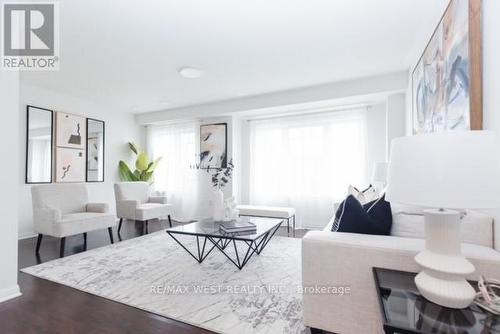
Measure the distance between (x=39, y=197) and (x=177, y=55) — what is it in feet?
7.90

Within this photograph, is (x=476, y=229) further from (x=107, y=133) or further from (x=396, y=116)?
(x=107, y=133)

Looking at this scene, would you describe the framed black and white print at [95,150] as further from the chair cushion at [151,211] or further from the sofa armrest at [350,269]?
the sofa armrest at [350,269]

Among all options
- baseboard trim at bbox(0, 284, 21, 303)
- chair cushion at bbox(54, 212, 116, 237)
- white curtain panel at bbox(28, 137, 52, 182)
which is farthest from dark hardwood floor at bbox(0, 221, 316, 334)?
white curtain panel at bbox(28, 137, 52, 182)

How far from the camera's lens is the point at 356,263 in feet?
4.15

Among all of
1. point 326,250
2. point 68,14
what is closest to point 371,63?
point 326,250

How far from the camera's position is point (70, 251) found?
3.04m

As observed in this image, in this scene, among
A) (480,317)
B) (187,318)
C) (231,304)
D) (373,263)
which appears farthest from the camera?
(231,304)

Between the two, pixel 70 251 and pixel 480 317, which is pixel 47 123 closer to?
pixel 70 251

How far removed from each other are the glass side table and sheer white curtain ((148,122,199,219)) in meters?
4.54

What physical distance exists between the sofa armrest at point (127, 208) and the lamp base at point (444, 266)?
3.83 m

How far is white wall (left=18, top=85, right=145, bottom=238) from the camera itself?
3.71m

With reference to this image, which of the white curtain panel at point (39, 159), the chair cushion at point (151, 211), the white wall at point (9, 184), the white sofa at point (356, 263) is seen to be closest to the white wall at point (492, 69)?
the white sofa at point (356, 263)

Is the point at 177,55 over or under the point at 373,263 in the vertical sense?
over

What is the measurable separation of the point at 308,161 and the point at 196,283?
9.63 feet
